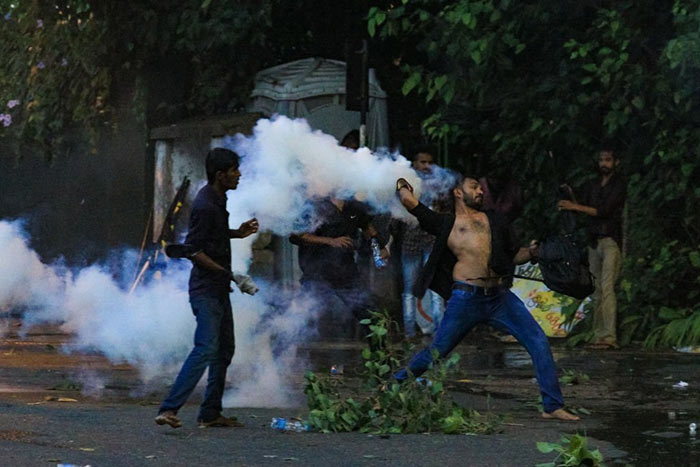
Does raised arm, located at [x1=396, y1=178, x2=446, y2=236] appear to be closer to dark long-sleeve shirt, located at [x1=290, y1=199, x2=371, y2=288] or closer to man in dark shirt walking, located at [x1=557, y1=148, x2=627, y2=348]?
dark long-sleeve shirt, located at [x1=290, y1=199, x2=371, y2=288]

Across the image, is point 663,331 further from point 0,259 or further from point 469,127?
point 0,259

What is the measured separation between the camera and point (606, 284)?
15477 millimetres

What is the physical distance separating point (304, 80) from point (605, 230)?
532 cm

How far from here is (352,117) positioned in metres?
19.6

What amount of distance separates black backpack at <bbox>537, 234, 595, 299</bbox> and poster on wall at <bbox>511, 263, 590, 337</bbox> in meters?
5.78

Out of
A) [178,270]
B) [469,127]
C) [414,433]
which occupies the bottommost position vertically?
[414,433]

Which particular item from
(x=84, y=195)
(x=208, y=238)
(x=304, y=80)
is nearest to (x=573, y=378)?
(x=208, y=238)

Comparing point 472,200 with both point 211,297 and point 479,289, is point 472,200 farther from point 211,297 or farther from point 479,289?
point 211,297

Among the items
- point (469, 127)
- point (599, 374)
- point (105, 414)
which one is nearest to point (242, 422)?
point (105, 414)

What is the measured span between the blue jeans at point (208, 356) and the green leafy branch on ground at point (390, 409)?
58 cm

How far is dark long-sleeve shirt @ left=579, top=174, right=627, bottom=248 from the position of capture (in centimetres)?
1534

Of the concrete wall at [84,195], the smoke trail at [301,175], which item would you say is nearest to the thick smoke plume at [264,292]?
the smoke trail at [301,175]

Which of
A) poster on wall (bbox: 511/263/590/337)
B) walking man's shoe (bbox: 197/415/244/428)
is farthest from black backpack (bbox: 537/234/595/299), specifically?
poster on wall (bbox: 511/263/590/337)

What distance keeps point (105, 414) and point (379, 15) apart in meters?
6.91
